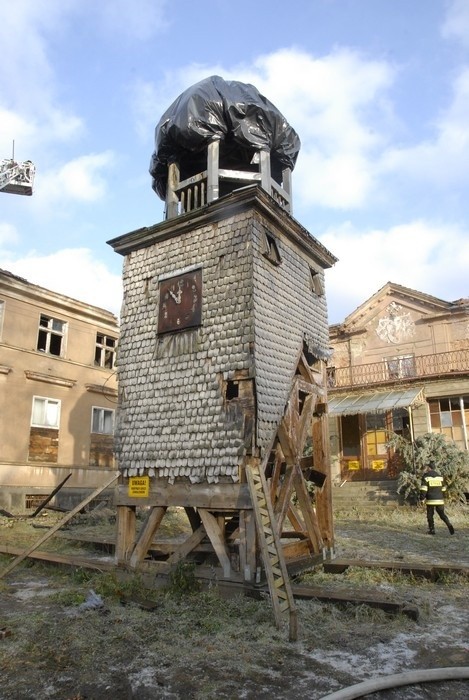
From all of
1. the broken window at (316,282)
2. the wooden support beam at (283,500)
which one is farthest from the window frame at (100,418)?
the wooden support beam at (283,500)

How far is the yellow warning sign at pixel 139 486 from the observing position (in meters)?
9.45

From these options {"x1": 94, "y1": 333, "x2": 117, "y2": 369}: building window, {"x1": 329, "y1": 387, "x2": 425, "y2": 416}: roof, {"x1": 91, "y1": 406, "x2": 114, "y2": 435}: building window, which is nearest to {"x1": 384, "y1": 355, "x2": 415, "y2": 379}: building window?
{"x1": 329, "y1": 387, "x2": 425, "y2": 416}: roof

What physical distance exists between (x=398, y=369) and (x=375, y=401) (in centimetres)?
443

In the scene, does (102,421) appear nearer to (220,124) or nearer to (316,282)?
(316,282)

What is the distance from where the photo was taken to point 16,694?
15.5ft

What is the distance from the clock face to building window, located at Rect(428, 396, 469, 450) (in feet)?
52.8

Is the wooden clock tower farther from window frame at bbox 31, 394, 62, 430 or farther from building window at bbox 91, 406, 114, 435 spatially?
building window at bbox 91, 406, 114, 435

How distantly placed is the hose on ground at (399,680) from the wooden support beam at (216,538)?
12.8ft

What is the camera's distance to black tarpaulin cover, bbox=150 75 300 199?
1062 centimetres

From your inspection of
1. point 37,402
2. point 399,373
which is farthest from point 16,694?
point 399,373

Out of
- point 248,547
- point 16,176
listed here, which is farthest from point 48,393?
point 16,176

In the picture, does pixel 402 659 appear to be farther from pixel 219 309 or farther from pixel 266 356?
pixel 219 309

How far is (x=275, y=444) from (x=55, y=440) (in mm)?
13736

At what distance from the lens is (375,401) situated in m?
22.8
